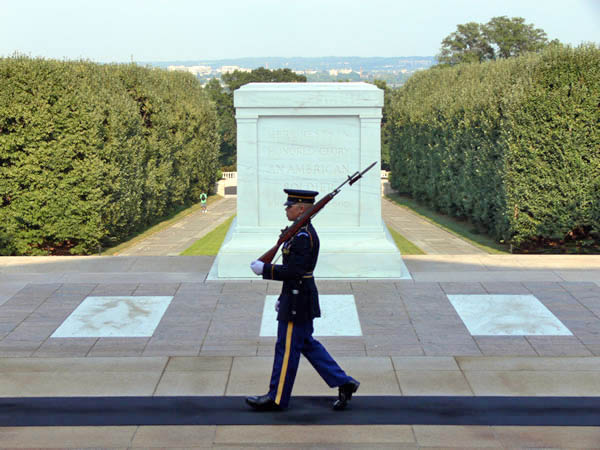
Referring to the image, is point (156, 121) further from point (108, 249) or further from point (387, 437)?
point (387, 437)

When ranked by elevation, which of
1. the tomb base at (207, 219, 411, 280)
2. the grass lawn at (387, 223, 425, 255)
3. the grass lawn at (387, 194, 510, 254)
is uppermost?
the tomb base at (207, 219, 411, 280)

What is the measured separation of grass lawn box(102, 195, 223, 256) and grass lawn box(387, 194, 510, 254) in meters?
11.2

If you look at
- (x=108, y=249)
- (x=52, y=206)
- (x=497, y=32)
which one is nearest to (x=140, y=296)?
(x=52, y=206)

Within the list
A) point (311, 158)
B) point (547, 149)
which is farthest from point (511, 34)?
point (311, 158)

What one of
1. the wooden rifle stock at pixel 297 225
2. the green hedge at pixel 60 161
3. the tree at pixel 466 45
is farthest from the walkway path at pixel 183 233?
the tree at pixel 466 45

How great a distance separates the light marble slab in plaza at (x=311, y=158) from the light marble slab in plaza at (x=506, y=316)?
1.27m

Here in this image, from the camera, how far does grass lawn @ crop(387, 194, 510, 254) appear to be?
20.4m

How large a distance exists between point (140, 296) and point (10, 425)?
10.8ft

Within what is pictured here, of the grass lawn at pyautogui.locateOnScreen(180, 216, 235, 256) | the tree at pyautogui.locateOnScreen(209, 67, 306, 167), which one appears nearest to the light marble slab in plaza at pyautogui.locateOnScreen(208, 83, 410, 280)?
the grass lawn at pyautogui.locateOnScreen(180, 216, 235, 256)

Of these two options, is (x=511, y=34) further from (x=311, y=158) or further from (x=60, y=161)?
(x=311, y=158)

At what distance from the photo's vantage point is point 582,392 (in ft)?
17.4

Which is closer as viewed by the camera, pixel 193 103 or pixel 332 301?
pixel 332 301

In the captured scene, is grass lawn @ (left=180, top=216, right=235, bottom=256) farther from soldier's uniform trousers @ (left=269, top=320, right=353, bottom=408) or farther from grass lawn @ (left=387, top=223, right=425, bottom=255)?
soldier's uniform trousers @ (left=269, top=320, right=353, bottom=408)

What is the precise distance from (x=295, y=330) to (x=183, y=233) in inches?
891
